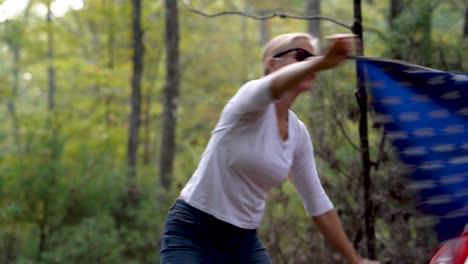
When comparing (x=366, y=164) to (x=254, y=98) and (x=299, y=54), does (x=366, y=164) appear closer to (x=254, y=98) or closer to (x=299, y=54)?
(x=299, y=54)

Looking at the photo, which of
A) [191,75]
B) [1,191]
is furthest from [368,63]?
[191,75]

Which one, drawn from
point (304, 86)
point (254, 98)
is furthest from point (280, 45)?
point (254, 98)

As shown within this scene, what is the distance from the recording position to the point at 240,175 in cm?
283

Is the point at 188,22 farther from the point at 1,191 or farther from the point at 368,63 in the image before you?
the point at 368,63

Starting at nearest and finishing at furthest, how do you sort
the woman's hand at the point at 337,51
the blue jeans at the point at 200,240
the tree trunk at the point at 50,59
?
the woman's hand at the point at 337,51
the blue jeans at the point at 200,240
the tree trunk at the point at 50,59

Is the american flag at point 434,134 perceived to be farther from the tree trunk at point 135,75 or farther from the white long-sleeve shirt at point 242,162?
the tree trunk at point 135,75

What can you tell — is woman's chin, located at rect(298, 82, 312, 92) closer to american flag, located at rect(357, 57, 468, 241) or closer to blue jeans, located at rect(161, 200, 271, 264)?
american flag, located at rect(357, 57, 468, 241)

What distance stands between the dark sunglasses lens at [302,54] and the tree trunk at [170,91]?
900 cm

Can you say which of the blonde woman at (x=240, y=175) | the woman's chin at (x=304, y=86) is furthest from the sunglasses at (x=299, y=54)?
the woman's chin at (x=304, y=86)

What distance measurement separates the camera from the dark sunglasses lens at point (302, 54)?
290 cm

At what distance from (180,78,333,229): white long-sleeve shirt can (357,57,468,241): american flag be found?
1.81 ft

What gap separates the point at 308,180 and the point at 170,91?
8880mm

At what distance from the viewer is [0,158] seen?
9.51 meters

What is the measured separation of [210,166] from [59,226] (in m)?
7.33
